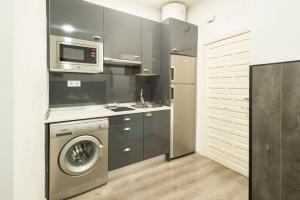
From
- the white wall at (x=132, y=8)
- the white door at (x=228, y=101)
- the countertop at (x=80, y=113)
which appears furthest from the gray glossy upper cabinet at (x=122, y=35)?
the white door at (x=228, y=101)

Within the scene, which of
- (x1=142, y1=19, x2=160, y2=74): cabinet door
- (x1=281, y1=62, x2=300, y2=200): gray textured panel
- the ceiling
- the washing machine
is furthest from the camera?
the ceiling

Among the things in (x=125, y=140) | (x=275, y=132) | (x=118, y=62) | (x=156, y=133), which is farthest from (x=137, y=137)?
(x=275, y=132)

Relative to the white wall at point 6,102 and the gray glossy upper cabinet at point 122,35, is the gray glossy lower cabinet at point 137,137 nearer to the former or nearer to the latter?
the gray glossy upper cabinet at point 122,35

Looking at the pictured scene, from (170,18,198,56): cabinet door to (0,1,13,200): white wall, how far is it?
7.44ft

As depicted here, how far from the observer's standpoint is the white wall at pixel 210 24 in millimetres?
2260

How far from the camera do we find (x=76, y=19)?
2.00 meters

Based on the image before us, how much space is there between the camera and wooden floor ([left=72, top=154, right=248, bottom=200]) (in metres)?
1.85

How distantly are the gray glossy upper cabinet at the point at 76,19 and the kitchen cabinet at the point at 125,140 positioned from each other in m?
1.12

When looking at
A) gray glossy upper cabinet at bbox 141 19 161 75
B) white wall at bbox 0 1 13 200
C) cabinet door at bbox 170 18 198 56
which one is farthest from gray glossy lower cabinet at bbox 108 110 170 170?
→ white wall at bbox 0 1 13 200

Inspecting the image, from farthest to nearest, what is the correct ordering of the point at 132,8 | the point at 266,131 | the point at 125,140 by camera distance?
the point at 132,8, the point at 125,140, the point at 266,131

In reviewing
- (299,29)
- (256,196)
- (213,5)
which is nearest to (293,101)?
(299,29)

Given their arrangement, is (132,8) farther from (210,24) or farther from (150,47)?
(210,24)

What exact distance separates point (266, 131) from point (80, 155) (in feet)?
6.33

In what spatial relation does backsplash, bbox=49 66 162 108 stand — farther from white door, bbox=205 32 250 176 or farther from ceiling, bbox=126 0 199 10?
ceiling, bbox=126 0 199 10
